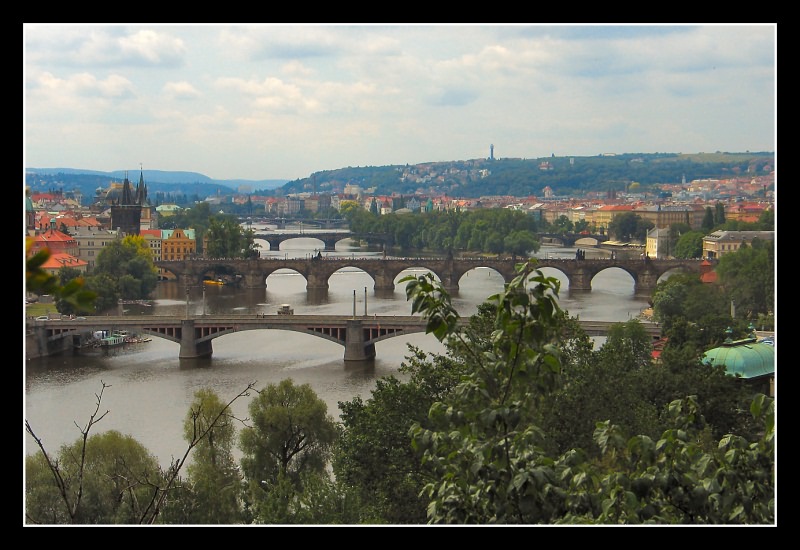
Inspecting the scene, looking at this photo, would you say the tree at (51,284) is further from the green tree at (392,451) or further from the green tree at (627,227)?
the green tree at (627,227)

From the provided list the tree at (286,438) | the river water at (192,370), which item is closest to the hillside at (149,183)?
the river water at (192,370)

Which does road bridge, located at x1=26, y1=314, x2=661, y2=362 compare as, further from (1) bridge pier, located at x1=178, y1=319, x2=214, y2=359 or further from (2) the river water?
(2) the river water

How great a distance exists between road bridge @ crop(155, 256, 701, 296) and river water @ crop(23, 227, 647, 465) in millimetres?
2257

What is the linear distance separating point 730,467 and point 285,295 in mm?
27601

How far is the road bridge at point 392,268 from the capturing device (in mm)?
32219

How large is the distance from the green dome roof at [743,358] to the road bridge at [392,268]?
60.3 feet

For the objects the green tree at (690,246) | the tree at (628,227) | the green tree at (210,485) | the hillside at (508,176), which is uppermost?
the hillside at (508,176)

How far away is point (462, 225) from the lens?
167 feet

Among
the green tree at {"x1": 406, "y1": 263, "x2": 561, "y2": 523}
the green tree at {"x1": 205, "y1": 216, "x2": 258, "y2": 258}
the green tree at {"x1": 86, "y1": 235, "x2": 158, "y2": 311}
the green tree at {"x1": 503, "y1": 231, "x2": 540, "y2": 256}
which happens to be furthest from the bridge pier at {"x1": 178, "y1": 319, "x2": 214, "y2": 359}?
the green tree at {"x1": 503, "y1": 231, "x2": 540, "y2": 256}

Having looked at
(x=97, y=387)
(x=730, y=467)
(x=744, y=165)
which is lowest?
(x=97, y=387)

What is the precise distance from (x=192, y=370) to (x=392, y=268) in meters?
15.4

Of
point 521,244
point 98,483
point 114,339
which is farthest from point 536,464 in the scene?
point 521,244

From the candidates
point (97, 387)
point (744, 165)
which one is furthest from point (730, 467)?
point (744, 165)
